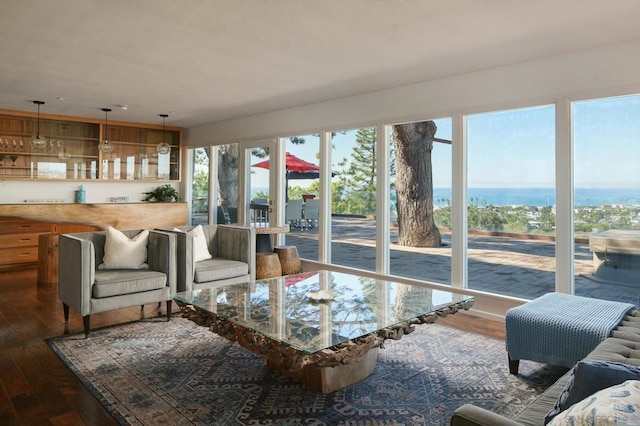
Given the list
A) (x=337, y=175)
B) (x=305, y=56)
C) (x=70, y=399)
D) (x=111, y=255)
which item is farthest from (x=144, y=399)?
(x=337, y=175)

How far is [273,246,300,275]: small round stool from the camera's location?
599 cm

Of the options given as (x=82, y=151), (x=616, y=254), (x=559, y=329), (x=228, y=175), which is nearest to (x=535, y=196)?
(x=616, y=254)

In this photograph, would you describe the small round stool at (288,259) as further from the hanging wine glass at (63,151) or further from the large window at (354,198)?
the hanging wine glass at (63,151)

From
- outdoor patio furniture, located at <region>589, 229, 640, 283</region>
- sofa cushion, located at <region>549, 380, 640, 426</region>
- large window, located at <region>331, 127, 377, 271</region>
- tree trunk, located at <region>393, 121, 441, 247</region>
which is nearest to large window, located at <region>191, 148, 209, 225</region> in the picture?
large window, located at <region>331, 127, 377, 271</region>

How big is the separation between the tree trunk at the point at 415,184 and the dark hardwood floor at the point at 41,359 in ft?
3.67

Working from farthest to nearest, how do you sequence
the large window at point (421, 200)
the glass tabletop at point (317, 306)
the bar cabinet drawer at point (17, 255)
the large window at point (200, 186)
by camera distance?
the large window at point (200, 186)
the bar cabinet drawer at point (17, 255)
the large window at point (421, 200)
the glass tabletop at point (317, 306)

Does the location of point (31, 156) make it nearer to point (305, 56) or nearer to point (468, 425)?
point (305, 56)

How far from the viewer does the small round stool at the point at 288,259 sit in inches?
236

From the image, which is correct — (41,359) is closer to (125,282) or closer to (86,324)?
(86,324)

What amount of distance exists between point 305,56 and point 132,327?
2.95 meters

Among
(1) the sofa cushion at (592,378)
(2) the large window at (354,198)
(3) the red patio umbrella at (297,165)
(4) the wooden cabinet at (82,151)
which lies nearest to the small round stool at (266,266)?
(2) the large window at (354,198)

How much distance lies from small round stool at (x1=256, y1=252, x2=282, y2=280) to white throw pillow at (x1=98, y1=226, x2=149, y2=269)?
1709 mm

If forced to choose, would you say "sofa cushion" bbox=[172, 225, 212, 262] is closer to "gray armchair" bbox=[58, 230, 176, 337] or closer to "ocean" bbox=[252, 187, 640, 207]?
"gray armchair" bbox=[58, 230, 176, 337]

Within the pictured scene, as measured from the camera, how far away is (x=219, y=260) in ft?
15.5
